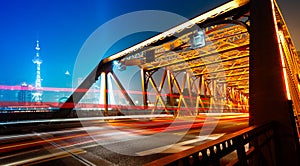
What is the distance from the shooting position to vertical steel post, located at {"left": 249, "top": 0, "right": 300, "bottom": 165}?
4949 millimetres

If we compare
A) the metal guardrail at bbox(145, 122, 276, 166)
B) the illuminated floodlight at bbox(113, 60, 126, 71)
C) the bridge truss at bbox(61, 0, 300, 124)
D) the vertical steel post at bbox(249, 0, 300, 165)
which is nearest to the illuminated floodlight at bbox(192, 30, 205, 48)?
the bridge truss at bbox(61, 0, 300, 124)

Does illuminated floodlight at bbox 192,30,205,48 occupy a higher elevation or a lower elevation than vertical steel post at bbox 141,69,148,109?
higher

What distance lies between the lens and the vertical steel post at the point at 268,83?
195 inches

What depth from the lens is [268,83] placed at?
17.9ft

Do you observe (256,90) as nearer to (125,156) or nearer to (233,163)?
(233,163)

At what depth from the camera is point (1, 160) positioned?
4926 millimetres

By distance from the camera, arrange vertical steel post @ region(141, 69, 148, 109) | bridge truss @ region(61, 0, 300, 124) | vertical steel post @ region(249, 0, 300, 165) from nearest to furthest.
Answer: vertical steel post @ region(249, 0, 300, 165)
bridge truss @ region(61, 0, 300, 124)
vertical steel post @ region(141, 69, 148, 109)

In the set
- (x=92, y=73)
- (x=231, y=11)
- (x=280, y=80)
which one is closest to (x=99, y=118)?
(x=92, y=73)

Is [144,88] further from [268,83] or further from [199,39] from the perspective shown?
[268,83]

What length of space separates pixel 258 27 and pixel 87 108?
17594 millimetres

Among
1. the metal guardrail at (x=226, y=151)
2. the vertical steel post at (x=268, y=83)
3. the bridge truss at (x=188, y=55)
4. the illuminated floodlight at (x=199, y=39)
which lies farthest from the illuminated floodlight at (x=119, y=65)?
the metal guardrail at (x=226, y=151)

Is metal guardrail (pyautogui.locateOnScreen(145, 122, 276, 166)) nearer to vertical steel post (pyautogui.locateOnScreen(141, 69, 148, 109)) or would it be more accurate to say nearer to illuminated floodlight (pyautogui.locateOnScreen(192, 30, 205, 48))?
illuminated floodlight (pyautogui.locateOnScreen(192, 30, 205, 48))

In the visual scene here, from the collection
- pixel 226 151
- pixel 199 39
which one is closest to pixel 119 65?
pixel 199 39

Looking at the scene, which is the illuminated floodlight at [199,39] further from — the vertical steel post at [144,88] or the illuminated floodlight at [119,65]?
the vertical steel post at [144,88]
